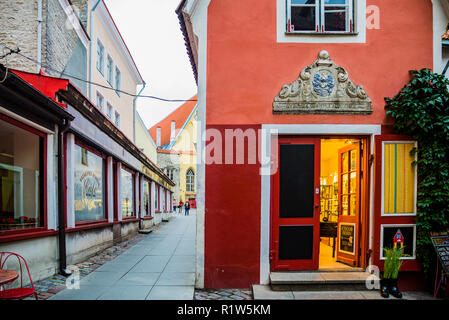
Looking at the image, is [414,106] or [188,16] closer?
[414,106]

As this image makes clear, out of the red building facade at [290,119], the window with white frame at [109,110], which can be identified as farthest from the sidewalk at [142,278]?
the window with white frame at [109,110]

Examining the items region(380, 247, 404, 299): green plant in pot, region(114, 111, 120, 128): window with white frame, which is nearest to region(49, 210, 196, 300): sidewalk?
region(380, 247, 404, 299): green plant in pot

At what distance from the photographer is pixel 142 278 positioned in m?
6.80

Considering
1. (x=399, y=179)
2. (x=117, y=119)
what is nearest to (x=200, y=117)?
(x=399, y=179)

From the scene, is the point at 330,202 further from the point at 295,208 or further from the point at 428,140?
the point at 428,140

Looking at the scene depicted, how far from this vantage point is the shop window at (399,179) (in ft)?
20.3

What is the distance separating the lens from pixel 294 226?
6266 millimetres

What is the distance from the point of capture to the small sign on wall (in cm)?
612

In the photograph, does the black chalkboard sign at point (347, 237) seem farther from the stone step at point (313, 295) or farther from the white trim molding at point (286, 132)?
the stone step at point (313, 295)

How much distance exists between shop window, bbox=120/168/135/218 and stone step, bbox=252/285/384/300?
8087 mm

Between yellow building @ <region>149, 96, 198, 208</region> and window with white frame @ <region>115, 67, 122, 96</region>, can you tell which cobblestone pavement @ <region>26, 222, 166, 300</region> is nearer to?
window with white frame @ <region>115, 67, 122, 96</region>

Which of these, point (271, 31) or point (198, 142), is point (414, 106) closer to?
point (271, 31)

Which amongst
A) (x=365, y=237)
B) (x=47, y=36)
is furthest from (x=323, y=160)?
(x=47, y=36)
